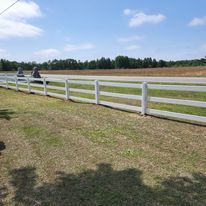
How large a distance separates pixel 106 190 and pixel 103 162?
1187mm

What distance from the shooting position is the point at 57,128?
8.59 meters

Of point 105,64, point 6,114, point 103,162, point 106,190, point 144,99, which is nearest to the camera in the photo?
point 106,190

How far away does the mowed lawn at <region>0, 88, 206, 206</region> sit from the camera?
14.8 ft

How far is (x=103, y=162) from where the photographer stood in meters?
5.84

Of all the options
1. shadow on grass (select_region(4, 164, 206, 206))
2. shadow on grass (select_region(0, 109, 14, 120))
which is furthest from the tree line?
shadow on grass (select_region(4, 164, 206, 206))

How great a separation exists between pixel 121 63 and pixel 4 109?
114261 mm

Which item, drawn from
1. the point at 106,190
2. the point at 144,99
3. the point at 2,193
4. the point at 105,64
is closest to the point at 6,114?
the point at 144,99

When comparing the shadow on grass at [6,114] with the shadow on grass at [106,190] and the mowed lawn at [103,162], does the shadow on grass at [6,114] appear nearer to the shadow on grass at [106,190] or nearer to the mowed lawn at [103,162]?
the mowed lawn at [103,162]

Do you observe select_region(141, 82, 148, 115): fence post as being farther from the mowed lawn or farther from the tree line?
the tree line

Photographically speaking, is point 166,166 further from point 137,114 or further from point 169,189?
point 137,114

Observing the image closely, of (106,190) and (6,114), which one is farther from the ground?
(106,190)

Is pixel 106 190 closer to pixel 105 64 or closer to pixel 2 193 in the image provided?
pixel 2 193

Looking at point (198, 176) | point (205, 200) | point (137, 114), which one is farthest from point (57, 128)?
point (205, 200)

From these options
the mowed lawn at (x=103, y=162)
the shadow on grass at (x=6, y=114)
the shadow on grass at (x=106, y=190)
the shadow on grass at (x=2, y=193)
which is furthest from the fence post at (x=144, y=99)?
the shadow on grass at (x=2, y=193)
